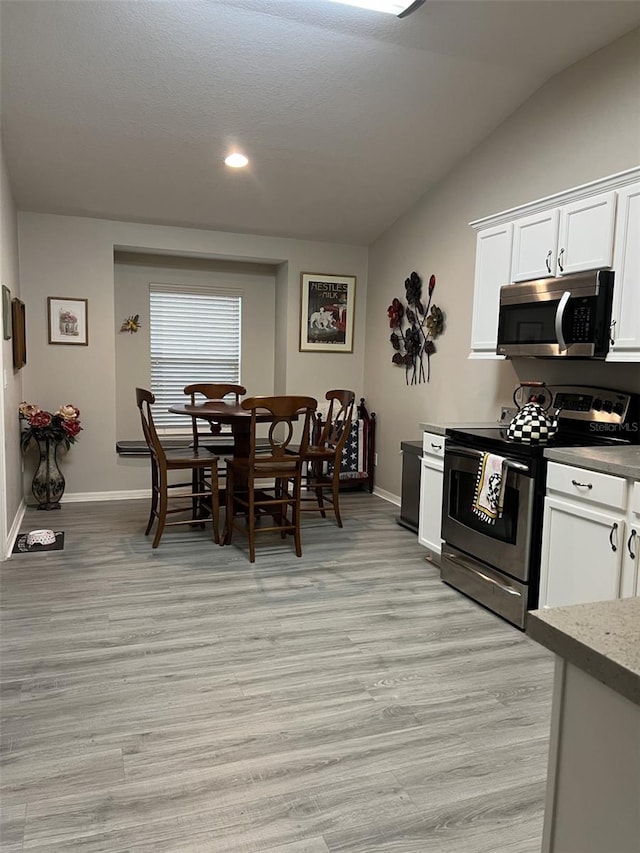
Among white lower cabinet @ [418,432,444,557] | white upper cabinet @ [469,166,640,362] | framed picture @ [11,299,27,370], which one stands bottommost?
white lower cabinet @ [418,432,444,557]

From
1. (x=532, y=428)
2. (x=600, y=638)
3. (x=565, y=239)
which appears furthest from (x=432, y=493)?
(x=600, y=638)

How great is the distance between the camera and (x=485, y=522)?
3.17 meters

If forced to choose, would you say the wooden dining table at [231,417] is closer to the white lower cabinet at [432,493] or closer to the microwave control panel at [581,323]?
the white lower cabinet at [432,493]

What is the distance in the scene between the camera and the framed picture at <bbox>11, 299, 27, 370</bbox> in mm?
4301

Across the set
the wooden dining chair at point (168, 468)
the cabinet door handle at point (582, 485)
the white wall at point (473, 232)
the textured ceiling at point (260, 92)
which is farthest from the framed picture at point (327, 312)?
the cabinet door handle at point (582, 485)

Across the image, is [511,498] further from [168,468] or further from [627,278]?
[168,468]

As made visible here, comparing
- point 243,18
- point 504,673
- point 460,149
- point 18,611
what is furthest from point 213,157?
point 504,673

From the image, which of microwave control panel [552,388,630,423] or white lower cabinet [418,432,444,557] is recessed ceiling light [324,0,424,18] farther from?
white lower cabinet [418,432,444,557]

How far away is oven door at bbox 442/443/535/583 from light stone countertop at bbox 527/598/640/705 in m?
1.96

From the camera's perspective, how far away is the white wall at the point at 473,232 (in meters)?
3.22

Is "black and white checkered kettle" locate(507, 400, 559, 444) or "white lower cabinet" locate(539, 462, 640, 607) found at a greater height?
"black and white checkered kettle" locate(507, 400, 559, 444)

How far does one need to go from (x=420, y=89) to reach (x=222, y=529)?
130 inches

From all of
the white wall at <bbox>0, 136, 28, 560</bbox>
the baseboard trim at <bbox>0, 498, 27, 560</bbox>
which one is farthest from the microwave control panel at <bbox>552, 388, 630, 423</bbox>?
the baseboard trim at <bbox>0, 498, 27, 560</bbox>

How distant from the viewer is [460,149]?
435 centimetres
